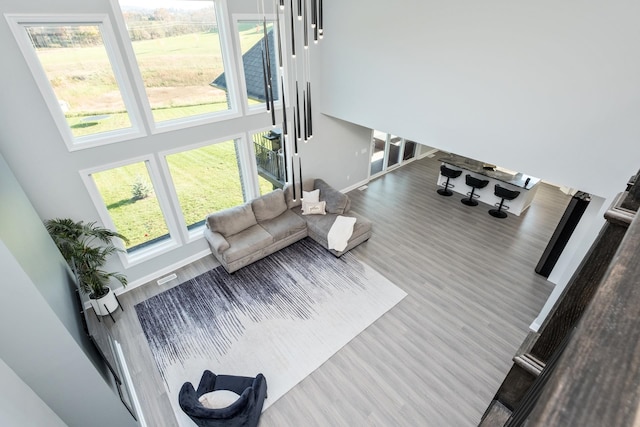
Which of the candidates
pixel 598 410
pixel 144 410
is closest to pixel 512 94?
pixel 598 410

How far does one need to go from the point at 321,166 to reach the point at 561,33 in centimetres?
493

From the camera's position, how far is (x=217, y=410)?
A: 9.93 ft

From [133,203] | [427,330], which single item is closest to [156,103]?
[133,203]

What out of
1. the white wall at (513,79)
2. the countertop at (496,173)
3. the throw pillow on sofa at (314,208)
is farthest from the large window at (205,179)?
the countertop at (496,173)

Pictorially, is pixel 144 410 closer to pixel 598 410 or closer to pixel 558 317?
pixel 558 317

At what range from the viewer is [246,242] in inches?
222

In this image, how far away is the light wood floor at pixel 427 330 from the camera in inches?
145

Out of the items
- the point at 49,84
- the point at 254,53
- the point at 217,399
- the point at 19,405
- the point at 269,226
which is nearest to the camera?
the point at 19,405

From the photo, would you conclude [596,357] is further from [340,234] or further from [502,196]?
[502,196]

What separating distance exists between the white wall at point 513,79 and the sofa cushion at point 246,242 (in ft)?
10.2

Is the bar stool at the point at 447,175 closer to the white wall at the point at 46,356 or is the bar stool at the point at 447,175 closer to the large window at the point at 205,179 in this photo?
the large window at the point at 205,179

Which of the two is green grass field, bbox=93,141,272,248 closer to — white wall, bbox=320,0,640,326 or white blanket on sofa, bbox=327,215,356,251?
white blanket on sofa, bbox=327,215,356,251

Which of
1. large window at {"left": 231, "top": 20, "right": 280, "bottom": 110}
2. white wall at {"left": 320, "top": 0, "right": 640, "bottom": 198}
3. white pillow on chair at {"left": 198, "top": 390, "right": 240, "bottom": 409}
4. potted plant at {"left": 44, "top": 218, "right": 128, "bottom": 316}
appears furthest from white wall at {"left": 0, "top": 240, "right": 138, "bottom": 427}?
white wall at {"left": 320, "top": 0, "right": 640, "bottom": 198}

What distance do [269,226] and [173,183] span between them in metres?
1.93
